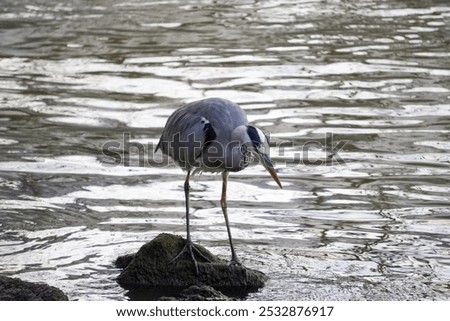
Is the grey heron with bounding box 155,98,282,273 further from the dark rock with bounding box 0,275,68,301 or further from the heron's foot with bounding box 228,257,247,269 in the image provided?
the dark rock with bounding box 0,275,68,301

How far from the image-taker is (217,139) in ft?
26.4

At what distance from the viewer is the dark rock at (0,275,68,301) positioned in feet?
23.1

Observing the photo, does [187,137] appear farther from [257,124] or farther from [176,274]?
[257,124]

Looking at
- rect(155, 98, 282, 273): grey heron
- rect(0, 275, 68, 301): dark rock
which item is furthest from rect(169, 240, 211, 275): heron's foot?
rect(0, 275, 68, 301): dark rock

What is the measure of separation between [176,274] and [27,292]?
1289mm

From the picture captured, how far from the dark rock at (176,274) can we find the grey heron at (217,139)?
81 mm

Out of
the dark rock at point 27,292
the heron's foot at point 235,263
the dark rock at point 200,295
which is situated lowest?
the heron's foot at point 235,263

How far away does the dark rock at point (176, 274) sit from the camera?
7.93 metres

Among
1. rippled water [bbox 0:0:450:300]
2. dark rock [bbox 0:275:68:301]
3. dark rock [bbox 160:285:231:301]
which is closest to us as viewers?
dark rock [bbox 0:275:68:301]

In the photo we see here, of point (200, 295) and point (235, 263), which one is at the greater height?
point (200, 295)

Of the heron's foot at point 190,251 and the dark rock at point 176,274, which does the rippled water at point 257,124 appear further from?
the heron's foot at point 190,251

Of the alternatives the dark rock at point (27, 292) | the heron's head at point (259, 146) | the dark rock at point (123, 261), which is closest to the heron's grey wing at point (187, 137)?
the heron's head at point (259, 146)

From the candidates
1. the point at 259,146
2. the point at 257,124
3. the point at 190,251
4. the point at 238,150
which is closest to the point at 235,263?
the point at 190,251

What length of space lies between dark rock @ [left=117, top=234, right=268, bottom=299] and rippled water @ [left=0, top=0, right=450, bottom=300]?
0.62 ft
